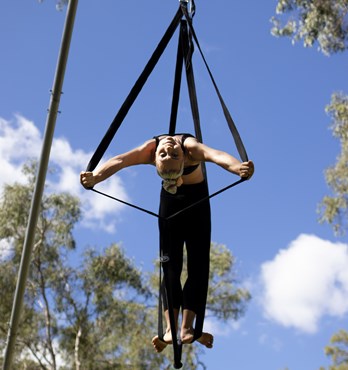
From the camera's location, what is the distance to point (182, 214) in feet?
9.68

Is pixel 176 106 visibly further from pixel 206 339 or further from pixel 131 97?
pixel 206 339

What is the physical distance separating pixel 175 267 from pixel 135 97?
781 mm

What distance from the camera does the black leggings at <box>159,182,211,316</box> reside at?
2.85m

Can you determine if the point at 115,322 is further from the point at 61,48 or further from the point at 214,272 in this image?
the point at 61,48

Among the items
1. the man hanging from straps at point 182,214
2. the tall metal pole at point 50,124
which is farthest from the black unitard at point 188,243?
the tall metal pole at point 50,124

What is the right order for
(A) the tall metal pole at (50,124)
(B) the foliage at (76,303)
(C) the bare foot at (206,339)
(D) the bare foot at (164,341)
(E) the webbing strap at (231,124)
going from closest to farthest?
1. (E) the webbing strap at (231,124)
2. (D) the bare foot at (164,341)
3. (C) the bare foot at (206,339)
4. (A) the tall metal pole at (50,124)
5. (B) the foliage at (76,303)

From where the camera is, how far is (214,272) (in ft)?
44.7

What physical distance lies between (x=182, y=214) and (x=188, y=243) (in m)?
0.13

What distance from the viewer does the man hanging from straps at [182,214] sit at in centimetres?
281

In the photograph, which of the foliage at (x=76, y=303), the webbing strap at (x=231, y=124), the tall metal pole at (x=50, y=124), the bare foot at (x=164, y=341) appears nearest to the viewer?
the webbing strap at (x=231, y=124)

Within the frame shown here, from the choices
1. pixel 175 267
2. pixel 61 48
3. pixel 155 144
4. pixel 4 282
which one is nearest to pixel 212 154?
pixel 155 144

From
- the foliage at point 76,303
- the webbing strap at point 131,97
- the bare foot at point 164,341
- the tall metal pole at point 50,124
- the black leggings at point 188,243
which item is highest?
the foliage at point 76,303

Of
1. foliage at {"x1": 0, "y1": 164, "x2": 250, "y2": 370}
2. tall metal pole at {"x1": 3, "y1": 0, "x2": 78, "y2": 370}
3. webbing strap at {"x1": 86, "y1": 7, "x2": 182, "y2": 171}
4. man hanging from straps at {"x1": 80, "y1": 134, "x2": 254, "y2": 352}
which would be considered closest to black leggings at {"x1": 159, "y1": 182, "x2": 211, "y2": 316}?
man hanging from straps at {"x1": 80, "y1": 134, "x2": 254, "y2": 352}

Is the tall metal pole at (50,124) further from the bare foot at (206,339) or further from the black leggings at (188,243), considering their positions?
the bare foot at (206,339)
